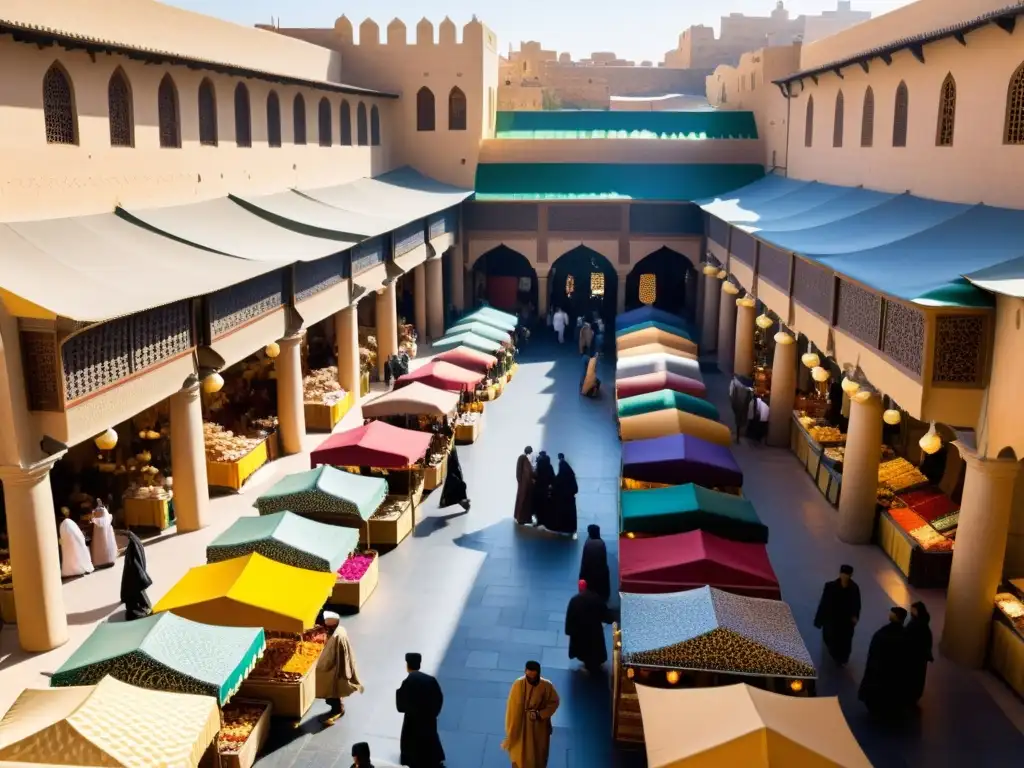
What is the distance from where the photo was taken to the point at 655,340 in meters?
23.7

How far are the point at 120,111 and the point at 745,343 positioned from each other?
48.9 feet

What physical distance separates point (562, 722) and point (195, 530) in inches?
281

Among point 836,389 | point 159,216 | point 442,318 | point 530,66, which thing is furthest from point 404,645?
point 530,66

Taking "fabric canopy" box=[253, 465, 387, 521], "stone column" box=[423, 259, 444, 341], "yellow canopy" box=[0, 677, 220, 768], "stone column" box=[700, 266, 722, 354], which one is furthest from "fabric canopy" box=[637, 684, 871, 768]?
"stone column" box=[423, 259, 444, 341]

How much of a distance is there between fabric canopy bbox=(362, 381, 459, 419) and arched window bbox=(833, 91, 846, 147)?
11.0 m

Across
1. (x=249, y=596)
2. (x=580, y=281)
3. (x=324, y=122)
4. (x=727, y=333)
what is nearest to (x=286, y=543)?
(x=249, y=596)

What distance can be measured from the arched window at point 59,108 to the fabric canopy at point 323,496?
5629 mm

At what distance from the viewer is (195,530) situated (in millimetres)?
14617

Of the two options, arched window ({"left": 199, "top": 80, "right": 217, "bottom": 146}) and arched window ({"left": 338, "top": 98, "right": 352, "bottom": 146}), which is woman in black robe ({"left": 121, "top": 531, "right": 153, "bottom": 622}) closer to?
arched window ({"left": 199, "top": 80, "right": 217, "bottom": 146})

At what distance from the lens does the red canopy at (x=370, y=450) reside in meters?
14.9

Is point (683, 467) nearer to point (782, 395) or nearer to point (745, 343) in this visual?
point (782, 395)

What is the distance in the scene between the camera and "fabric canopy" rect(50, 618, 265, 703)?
8477 mm

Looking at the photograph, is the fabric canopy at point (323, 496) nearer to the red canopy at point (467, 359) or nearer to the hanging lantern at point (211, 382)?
the hanging lantern at point (211, 382)

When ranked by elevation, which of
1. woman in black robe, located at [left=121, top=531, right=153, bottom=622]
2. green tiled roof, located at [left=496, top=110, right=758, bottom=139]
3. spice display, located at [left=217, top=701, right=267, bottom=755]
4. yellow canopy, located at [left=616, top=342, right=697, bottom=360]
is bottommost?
spice display, located at [left=217, top=701, right=267, bottom=755]
